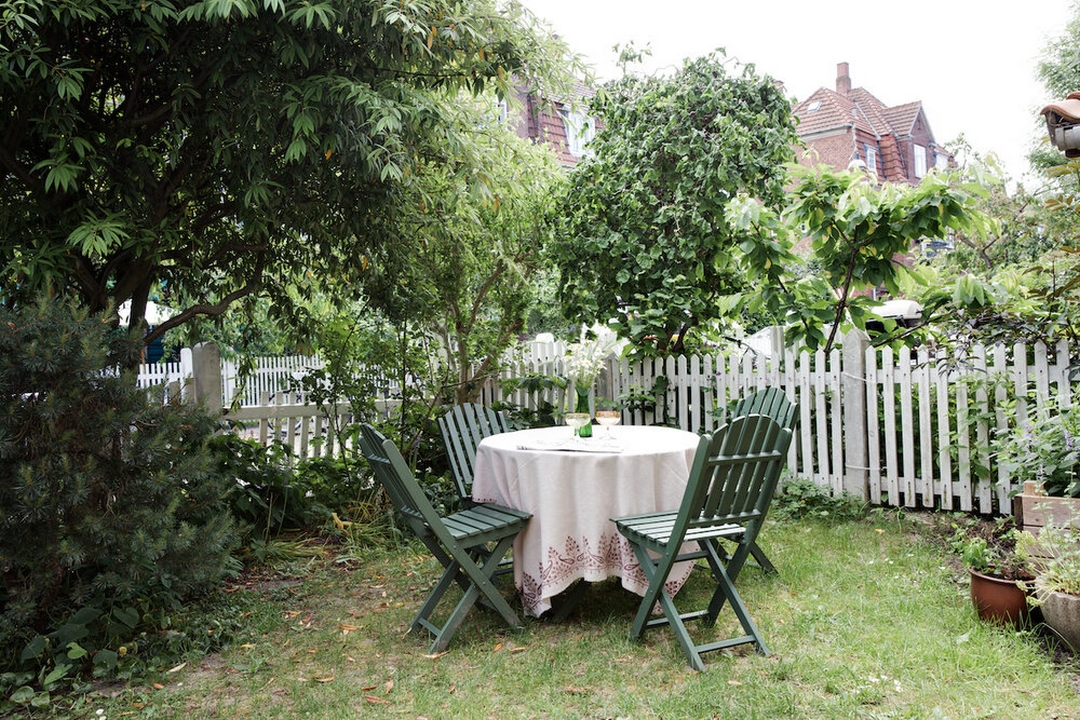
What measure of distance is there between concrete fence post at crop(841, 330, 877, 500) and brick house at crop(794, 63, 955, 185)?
57.0ft

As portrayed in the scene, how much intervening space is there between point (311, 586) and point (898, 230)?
4920 millimetres

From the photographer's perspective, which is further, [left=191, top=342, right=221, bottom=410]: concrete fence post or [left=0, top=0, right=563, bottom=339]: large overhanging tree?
[left=191, top=342, right=221, bottom=410]: concrete fence post

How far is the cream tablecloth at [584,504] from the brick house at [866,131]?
65.5 feet

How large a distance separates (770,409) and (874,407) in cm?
142

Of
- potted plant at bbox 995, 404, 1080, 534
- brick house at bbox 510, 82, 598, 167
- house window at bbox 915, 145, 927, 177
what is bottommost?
potted plant at bbox 995, 404, 1080, 534

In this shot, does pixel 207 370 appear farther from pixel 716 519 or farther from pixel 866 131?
pixel 866 131

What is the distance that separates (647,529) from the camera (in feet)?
11.9

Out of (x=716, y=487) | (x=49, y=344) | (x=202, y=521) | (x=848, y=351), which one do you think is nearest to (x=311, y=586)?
(x=202, y=521)

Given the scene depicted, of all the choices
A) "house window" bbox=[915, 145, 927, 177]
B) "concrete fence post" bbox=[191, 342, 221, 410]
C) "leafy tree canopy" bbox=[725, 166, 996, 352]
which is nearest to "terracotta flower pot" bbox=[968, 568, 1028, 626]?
"leafy tree canopy" bbox=[725, 166, 996, 352]

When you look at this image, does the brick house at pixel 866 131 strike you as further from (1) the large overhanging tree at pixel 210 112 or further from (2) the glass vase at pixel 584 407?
(1) the large overhanging tree at pixel 210 112

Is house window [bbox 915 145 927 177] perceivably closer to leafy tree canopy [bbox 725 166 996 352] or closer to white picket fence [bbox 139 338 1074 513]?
leafy tree canopy [bbox 725 166 996 352]

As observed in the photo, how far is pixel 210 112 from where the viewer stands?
4.21 meters

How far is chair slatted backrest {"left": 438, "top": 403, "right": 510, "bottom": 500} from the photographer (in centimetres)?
485

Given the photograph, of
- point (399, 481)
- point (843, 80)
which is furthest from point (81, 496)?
point (843, 80)
